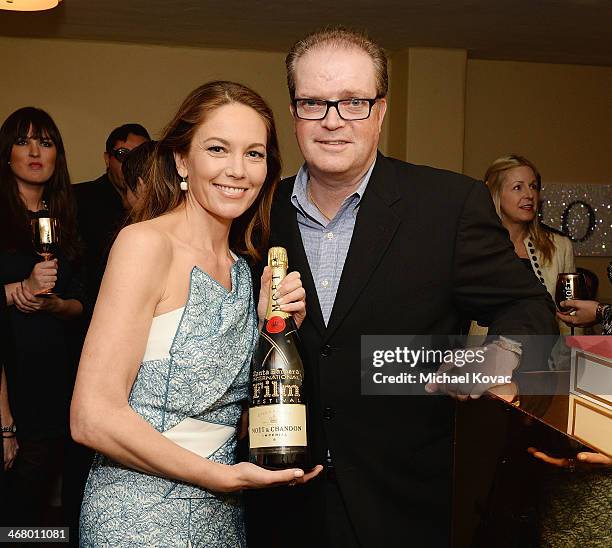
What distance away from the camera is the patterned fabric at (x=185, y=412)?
1.30 metres

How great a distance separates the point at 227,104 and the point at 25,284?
1.55m

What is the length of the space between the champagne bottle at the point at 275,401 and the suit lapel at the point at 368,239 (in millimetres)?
137

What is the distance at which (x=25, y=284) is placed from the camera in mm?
2660

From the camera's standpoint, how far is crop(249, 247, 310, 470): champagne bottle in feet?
4.06

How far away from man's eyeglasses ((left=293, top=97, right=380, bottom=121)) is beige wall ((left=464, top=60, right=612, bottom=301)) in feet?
15.6

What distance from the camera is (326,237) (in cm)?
164

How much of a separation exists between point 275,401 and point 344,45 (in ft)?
2.43

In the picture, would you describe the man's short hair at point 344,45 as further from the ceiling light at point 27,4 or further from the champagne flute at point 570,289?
the ceiling light at point 27,4

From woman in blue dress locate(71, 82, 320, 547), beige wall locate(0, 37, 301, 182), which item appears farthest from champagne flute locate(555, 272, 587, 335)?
beige wall locate(0, 37, 301, 182)

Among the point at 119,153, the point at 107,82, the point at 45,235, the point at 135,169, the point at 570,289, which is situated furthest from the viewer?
the point at 107,82

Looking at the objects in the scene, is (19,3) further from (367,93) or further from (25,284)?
(367,93)

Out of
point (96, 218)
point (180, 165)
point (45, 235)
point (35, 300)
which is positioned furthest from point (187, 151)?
point (96, 218)

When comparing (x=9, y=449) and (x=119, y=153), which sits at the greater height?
(x=119, y=153)

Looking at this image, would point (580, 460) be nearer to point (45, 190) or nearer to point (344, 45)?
point (344, 45)
